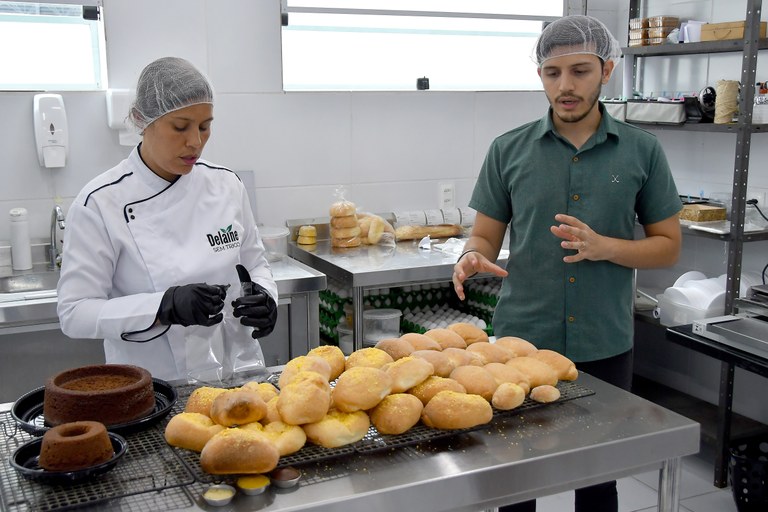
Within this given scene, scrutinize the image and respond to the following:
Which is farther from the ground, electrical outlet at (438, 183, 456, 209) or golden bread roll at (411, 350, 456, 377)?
electrical outlet at (438, 183, 456, 209)

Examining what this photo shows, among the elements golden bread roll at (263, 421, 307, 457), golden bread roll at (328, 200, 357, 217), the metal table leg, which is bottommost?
the metal table leg

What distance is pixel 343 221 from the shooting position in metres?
3.73

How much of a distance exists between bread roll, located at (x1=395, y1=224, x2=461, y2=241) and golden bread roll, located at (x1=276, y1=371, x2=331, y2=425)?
2.56 meters

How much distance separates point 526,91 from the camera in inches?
170

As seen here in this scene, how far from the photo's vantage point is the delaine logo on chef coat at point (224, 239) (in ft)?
7.21

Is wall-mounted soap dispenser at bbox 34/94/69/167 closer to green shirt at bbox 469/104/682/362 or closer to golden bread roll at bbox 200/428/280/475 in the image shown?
green shirt at bbox 469/104/682/362

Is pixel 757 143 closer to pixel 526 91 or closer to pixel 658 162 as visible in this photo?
pixel 526 91

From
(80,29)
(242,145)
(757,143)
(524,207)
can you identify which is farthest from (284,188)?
(757,143)

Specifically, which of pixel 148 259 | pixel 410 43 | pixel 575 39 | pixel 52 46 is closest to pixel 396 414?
pixel 148 259

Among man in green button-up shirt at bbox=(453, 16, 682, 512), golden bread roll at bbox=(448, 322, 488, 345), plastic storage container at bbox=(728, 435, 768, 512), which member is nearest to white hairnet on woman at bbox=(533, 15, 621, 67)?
man in green button-up shirt at bbox=(453, 16, 682, 512)

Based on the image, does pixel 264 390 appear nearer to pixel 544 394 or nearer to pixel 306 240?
pixel 544 394

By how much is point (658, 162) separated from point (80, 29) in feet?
8.45

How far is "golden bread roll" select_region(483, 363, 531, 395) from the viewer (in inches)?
61.5

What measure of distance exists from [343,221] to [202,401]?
232 cm
